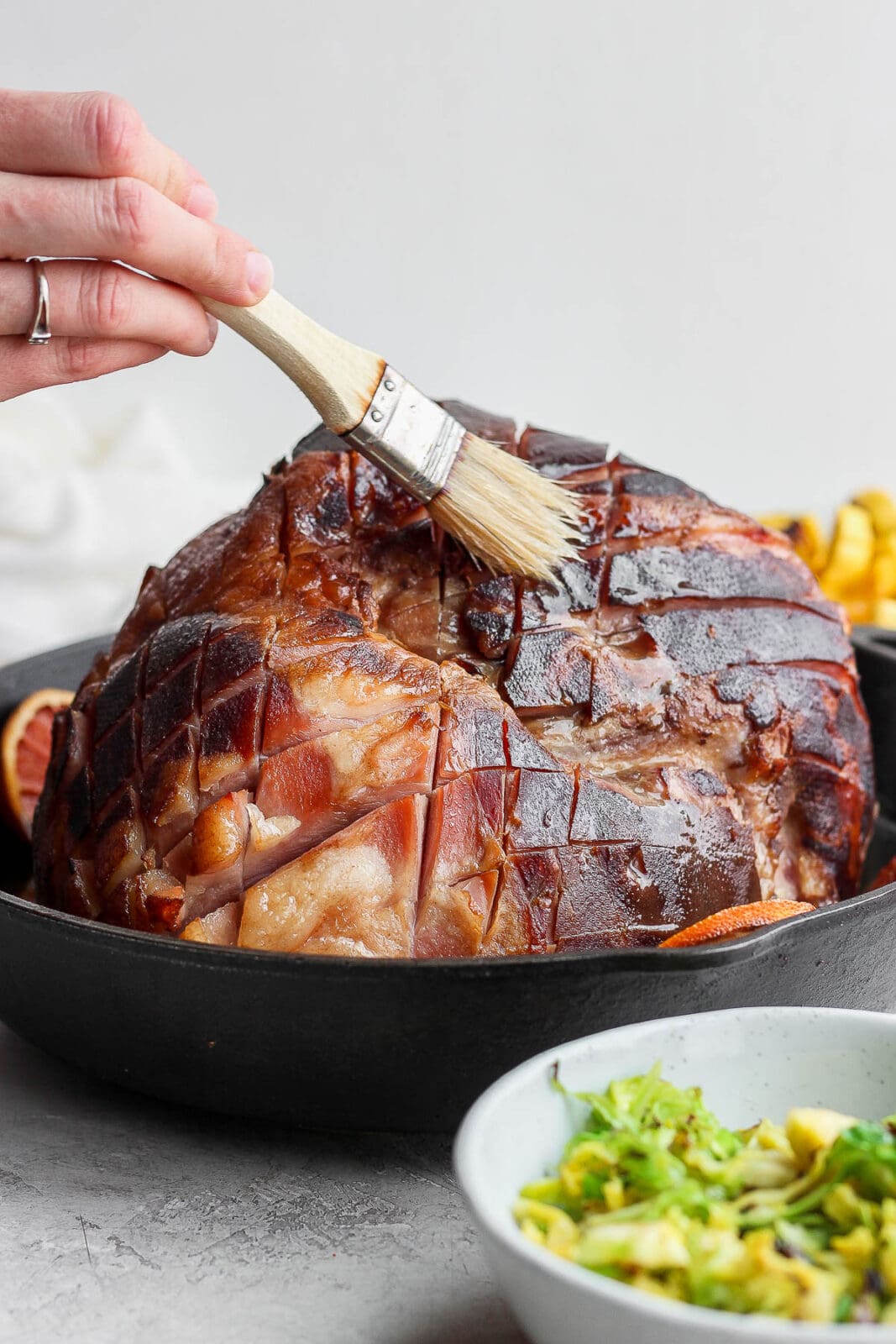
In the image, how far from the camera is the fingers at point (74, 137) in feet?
5.60

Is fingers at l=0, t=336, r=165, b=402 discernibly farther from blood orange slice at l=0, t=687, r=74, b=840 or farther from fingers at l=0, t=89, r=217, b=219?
blood orange slice at l=0, t=687, r=74, b=840

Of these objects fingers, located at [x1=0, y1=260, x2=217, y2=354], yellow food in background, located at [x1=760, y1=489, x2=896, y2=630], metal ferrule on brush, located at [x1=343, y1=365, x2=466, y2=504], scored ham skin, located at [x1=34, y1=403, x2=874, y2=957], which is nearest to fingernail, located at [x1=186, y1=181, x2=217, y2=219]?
fingers, located at [x1=0, y1=260, x2=217, y2=354]

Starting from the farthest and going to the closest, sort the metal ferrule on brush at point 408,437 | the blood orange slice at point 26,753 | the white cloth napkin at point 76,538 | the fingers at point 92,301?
the white cloth napkin at point 76,538 < the blood orange slice at point 26,753 < the metal ferrule on brush at point 408,437 < the fingers at point 92,301

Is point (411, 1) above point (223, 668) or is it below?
above

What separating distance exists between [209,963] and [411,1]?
3929 millimetres

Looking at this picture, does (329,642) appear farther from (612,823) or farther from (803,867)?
(803,867)

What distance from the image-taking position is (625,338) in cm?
529

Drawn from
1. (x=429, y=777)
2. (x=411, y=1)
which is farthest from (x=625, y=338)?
(x=429, y=777)

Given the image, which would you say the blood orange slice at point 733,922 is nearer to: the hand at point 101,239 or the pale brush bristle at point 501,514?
the pale brush bristle at point 501,514

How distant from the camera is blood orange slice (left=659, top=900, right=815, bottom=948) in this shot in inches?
72.7

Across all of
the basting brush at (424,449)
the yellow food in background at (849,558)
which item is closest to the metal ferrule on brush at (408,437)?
the basting brush at (424,449)

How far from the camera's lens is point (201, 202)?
1.87 meters

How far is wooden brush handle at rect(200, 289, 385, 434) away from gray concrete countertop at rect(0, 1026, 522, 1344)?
1009 mm

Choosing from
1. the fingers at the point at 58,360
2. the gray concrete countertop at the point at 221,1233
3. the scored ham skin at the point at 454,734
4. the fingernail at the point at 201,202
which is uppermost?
the fingernail at the point at 201,202
